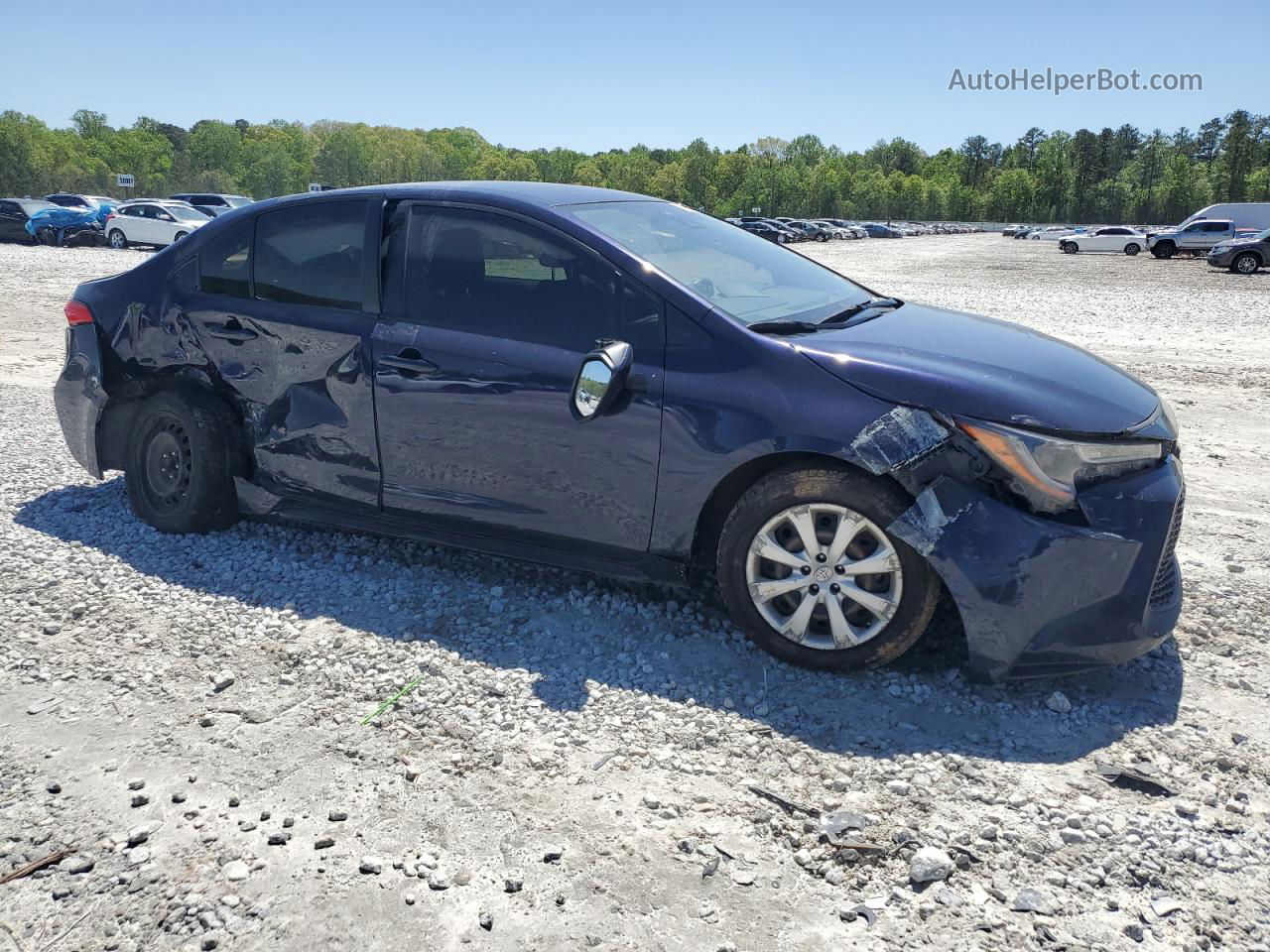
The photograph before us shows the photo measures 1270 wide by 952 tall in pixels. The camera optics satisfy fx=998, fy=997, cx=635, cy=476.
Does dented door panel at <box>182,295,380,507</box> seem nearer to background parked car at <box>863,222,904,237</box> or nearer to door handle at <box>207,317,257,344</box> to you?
door handle at <box>207,317,257,344</box>

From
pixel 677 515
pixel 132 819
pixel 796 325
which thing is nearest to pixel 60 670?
pixel 132 819

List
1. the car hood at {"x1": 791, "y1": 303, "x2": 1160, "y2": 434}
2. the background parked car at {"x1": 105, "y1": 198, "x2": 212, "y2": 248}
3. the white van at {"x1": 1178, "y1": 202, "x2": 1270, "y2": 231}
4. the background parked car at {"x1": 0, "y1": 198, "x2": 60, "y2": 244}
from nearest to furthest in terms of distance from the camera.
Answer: the car hood at {"x1": 791, "y1": 303, "x2": 1160, "y2": 434} → the background parked car at {"x1": 105, "y1": 198, "x2": 212, "y2": 248} → the background parked car at {"x1": 0, "y1": 198, "x2": 60, "y2": 244} → the white van at {"x1": 1178, "y1": 202, "x2": 1270, "y2": 231}

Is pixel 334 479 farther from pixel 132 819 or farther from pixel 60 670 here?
pixel 132 819

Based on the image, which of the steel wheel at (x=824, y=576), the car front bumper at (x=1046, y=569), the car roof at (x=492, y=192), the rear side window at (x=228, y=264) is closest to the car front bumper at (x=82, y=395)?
the rear side window at (x=228, y=264)

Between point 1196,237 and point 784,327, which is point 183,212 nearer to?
point 784,327

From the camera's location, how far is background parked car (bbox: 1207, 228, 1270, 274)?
99.0ft

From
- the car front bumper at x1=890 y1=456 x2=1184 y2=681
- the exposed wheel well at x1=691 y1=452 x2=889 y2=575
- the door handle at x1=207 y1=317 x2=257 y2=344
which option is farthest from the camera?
the door handle at x1=207 y1=317 x2=257 y2=344

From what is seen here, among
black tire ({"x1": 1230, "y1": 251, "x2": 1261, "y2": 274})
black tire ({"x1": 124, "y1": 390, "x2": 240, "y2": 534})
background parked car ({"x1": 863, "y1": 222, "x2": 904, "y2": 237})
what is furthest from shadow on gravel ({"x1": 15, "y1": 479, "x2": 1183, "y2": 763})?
background parked car ({"x1": 863, "y1": 222, "x2": 904, "y2": 237})

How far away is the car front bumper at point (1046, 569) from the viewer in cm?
325

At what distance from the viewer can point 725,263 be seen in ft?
14.3

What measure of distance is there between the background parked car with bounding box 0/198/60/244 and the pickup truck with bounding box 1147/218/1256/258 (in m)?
42.4

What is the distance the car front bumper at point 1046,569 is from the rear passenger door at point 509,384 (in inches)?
43.8

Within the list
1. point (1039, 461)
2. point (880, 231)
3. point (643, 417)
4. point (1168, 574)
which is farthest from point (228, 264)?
point (880, 231)

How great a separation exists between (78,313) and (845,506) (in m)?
4.15
